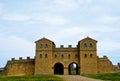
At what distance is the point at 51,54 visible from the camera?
270 ft

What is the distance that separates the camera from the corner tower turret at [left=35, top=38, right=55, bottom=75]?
8038 centimetres

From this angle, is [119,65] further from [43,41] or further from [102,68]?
[43,41]

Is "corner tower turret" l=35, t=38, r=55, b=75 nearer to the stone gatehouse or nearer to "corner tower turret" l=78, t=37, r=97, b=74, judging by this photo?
the stone gatehouse

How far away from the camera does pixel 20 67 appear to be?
276 feet

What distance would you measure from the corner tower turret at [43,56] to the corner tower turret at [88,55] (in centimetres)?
783

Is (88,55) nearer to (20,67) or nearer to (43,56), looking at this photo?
(43,56)

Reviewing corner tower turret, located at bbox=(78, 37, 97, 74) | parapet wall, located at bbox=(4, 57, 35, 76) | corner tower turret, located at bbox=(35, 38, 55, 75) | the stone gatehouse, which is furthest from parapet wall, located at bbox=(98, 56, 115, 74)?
parapet wall, located at bbox=(4, 57, 35, 76)

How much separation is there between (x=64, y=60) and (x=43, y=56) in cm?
552

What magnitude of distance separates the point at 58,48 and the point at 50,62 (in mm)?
4584

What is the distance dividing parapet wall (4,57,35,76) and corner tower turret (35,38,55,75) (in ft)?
9.67

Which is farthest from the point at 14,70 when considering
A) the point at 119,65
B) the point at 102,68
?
the point at 119,65

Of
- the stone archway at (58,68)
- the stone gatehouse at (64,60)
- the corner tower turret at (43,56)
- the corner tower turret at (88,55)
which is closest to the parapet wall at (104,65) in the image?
the stone gatehouse at (64,60)

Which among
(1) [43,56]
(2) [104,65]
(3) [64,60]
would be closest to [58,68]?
(3) [64,60]

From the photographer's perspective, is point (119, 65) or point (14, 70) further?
point (119, 65)
